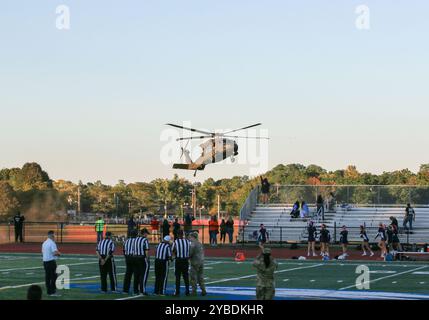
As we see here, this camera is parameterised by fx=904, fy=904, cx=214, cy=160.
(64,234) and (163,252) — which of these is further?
(64,234)

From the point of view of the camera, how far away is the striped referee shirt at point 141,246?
67.9 ft

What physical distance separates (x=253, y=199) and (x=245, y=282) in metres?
28.9

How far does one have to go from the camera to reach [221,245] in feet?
148

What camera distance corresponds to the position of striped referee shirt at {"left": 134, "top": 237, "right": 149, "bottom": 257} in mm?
20703

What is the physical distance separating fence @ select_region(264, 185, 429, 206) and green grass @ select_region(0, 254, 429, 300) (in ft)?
52.8

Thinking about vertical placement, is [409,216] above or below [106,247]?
above

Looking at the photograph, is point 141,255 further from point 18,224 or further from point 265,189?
point 265,189

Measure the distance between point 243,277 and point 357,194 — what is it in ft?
85.1

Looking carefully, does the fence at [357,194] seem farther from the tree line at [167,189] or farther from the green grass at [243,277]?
the tree line at [167,189]

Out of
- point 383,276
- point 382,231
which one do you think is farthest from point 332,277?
point 382,231

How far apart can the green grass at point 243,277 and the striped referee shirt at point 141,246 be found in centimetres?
111

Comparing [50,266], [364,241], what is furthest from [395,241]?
[50,266]

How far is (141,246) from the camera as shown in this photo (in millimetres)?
20703
